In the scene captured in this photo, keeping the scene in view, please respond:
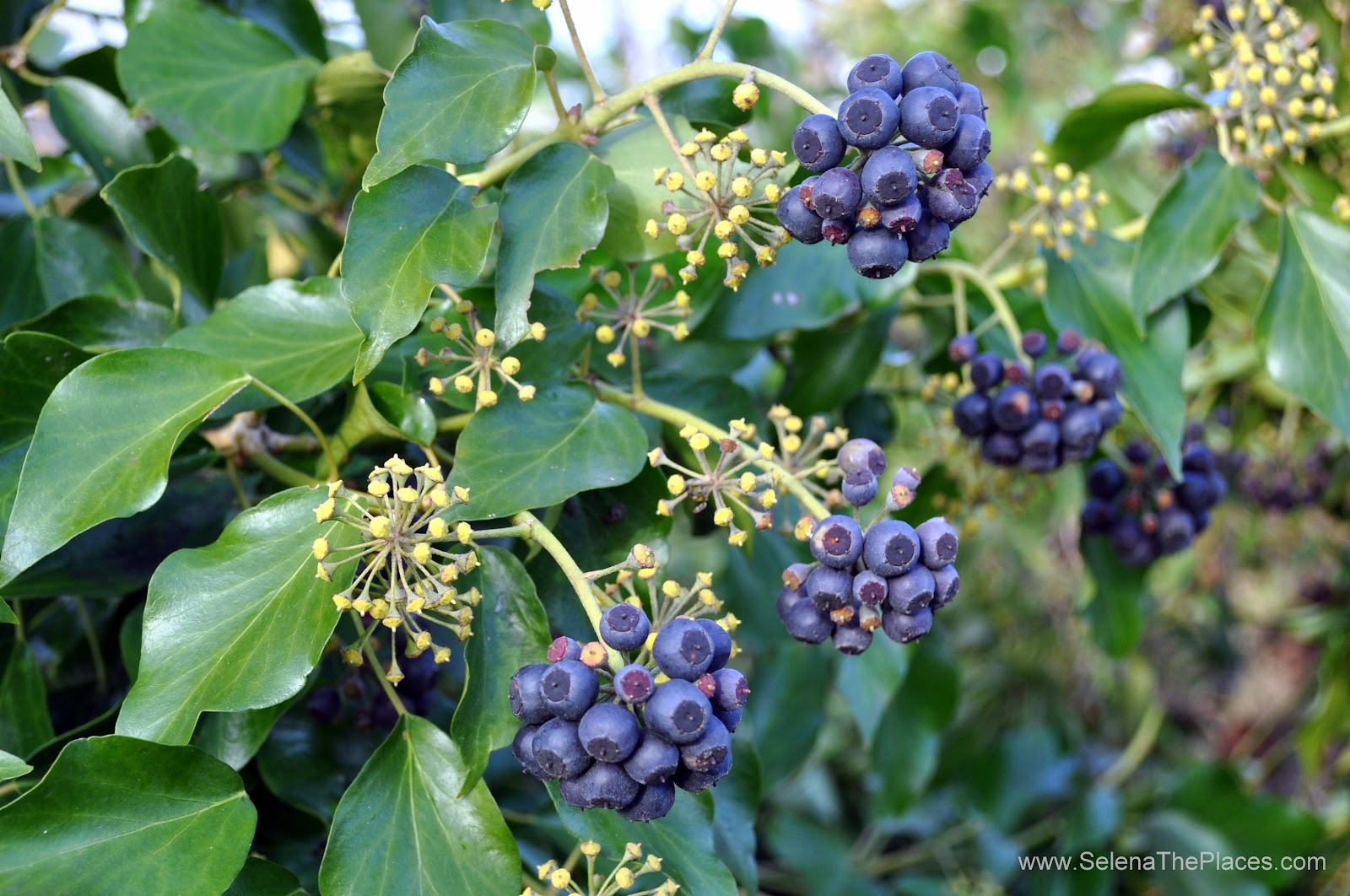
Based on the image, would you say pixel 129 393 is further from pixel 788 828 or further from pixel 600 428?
pixel 788 828

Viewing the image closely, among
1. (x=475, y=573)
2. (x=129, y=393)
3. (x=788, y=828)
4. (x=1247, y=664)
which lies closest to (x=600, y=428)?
(x=475, y=573)

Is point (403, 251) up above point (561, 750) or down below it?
above

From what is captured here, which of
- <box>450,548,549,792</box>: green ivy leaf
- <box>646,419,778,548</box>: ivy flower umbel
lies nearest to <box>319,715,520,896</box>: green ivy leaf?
<box>450,548,549,792</box>: green ivy leaf

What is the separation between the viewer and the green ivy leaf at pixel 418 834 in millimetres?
800

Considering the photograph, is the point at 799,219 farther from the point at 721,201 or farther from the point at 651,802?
the point at 651,802

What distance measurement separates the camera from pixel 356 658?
0.80 m

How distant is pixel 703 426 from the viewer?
929 millimetres

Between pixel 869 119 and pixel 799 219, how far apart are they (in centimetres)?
9

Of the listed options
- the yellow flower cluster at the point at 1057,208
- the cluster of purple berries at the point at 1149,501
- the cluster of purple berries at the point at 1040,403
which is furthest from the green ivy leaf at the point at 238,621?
the cluster of purple berries at the point at 1149,501

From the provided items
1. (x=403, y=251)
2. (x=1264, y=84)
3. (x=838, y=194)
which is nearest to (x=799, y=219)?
(x=838, y=194)

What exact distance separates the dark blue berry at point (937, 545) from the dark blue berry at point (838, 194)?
24 centimetres

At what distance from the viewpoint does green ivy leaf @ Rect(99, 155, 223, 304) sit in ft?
3.28

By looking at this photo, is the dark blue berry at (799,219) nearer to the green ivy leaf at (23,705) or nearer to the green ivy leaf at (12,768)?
the green ivy leaf at (12,768)

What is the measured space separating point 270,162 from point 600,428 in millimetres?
716
